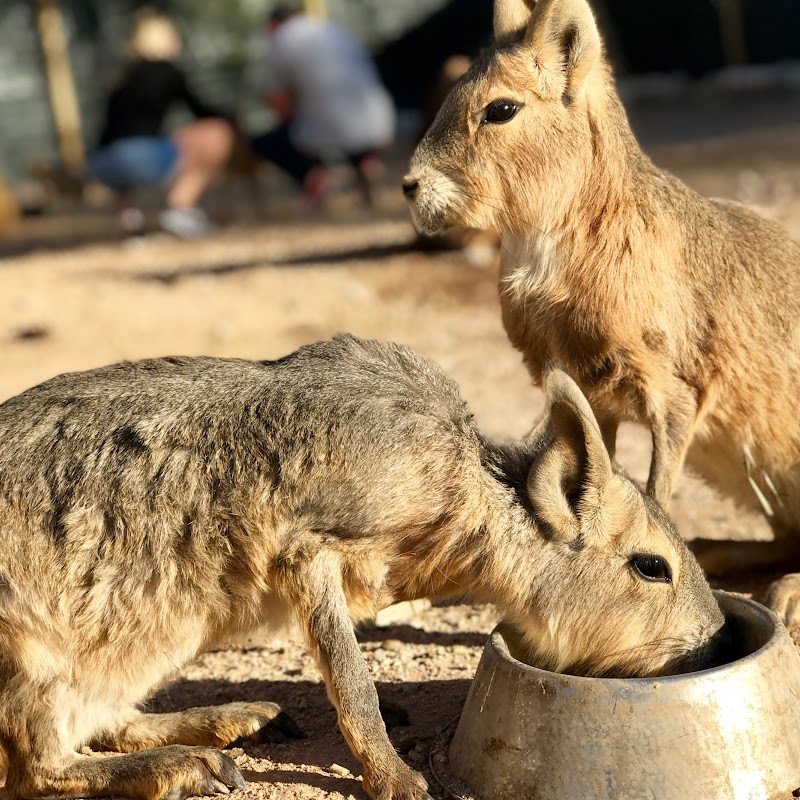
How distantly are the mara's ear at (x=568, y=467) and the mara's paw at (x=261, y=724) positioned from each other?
97 cm

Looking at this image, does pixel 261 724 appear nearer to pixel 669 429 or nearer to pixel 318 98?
pixel 669 429

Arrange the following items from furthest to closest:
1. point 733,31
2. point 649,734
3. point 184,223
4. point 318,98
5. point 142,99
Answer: point 733,31 → point 184,223 → point 142,99 → point 318,98 → point 649,734

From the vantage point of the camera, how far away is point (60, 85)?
54.0 feet

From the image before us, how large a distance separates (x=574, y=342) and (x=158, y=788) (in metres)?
1.76

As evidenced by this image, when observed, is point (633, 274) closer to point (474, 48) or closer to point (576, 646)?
point (576, 646)

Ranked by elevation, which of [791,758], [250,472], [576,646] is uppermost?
[250,472]

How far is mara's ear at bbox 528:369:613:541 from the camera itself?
3059mm

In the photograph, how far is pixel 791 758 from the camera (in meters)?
3.07

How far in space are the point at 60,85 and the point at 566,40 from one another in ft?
45.2

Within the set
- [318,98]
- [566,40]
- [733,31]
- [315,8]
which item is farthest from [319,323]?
[733,31]

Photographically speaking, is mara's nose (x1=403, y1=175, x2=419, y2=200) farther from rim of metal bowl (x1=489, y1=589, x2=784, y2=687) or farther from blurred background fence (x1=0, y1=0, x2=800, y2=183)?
blurred background fence (x1=0, y1=0, x2=800, y2=183)

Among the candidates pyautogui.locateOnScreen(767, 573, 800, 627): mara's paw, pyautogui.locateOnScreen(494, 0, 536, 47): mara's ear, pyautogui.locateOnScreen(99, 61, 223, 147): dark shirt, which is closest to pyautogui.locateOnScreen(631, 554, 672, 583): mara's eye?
pyautogui.locateOnScreen(767, 573, 800, 627): mara's paw

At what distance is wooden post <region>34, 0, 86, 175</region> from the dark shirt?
446 cm

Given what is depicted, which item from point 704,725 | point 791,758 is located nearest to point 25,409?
point 704,725
